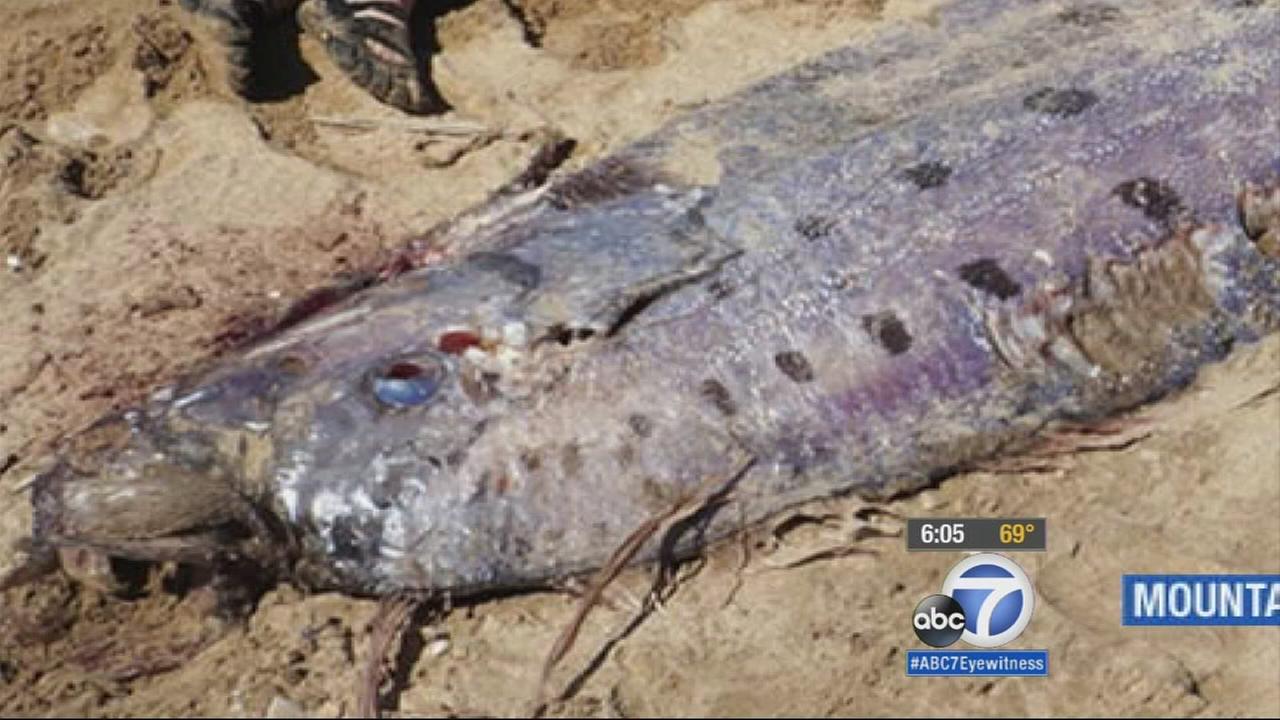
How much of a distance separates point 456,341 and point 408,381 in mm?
133

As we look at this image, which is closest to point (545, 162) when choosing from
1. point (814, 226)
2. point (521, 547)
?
point (814, 226)

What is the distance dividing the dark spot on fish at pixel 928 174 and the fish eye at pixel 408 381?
3.60ft

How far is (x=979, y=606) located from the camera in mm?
3773

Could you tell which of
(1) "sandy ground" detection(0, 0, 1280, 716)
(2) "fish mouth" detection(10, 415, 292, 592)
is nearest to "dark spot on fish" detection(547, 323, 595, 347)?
(1) "sandy ground" detection(0, 0, 1280, 716)

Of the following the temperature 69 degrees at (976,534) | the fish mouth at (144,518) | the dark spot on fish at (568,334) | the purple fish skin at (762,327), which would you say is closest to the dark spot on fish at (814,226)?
the purple fish skin at (762,327)

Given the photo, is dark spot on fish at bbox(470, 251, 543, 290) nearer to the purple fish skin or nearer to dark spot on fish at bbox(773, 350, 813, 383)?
the purple fish skin

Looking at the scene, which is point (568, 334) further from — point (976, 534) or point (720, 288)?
point (976, 534)

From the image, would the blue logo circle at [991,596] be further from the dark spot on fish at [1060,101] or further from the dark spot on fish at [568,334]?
the dark spot on fish at [1060,101]

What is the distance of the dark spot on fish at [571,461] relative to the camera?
12.3 feet

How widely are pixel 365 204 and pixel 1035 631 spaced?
211cm

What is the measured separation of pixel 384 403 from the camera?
3799 millimetres

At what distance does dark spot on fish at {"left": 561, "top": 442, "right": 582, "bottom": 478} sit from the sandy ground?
0.25 meters

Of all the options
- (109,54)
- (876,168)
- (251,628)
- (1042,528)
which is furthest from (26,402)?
(1042,528)

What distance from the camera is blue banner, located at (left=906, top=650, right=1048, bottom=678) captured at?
11.9 feet
